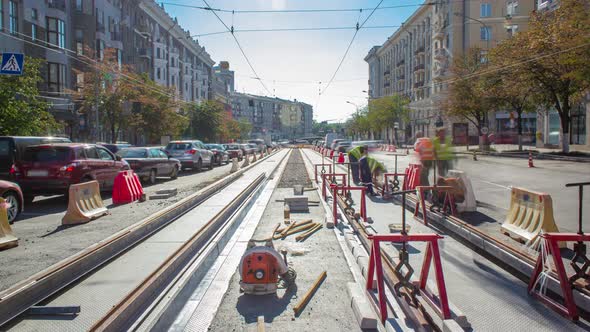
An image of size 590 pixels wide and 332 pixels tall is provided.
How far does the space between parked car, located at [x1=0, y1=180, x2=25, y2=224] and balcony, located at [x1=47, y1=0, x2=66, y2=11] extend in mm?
29060

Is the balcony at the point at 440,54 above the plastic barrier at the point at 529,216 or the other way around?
above

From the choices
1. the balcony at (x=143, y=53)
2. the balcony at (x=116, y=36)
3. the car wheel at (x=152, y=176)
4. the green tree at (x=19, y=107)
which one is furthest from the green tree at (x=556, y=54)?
the balcony at (x=143, y=53)

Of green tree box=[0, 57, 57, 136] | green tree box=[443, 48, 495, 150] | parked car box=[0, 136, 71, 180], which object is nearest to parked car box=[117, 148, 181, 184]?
green tree box=[0, 57, 57, 136]

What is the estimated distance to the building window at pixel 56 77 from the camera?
33062 mm

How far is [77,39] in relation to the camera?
3750 centimetres

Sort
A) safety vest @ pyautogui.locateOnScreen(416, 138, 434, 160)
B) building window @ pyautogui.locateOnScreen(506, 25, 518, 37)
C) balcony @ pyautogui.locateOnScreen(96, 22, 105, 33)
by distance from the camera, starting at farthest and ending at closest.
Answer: building window @ pyautogui.locateOnScreen(506, 25, 518, 37) → balcony @ pyautogui.locateOnScreen(96, 22, 105, 33) → safety vest @ pyautogui.locateOnScreen(416, 138, 434, 160)

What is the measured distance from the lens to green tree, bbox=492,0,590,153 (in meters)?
27.1

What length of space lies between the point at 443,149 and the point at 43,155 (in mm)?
10156

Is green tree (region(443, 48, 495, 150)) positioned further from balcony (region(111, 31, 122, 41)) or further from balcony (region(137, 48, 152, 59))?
balcony (region(137, 48, 152, 59))

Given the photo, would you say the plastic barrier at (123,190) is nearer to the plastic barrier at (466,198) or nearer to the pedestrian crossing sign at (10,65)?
the pedestrian crossing sign at (10,65)

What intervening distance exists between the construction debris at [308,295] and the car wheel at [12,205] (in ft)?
23.6

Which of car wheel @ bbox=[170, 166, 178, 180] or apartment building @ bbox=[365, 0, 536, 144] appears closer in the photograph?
car wheel @ bbox=[170, 166, 178, 180]

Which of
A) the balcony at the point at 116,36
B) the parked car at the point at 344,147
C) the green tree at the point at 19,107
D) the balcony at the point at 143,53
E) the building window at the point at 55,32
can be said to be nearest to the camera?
the green tree at the point at 19,107

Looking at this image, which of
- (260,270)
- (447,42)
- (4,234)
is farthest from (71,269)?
(447,42)
